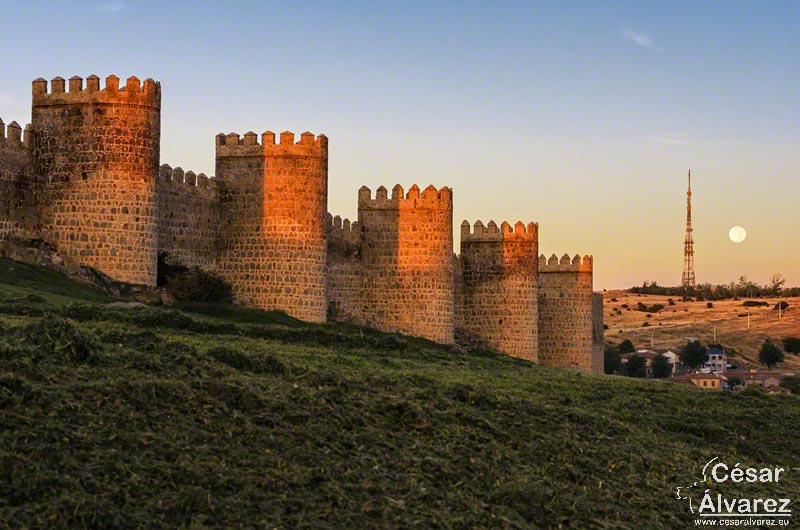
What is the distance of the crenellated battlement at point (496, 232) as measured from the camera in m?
43.8

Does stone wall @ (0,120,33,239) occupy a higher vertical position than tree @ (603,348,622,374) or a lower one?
higher

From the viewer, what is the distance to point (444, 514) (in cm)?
1302

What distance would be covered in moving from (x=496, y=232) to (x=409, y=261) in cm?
571

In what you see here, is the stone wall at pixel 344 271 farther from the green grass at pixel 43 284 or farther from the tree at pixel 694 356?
the tree at pixel 694 356

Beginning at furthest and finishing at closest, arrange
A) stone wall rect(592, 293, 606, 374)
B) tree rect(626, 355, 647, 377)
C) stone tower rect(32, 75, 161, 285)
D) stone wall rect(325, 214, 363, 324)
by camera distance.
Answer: tree rect(626, 355, 647, 377) < stone wall rect(592, 293, 606, 374) < stone wall rect(325, 214, 363, 324) < stone tower rect(32, 75, 161, 285)

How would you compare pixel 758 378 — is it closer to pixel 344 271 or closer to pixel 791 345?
pixel 791 345

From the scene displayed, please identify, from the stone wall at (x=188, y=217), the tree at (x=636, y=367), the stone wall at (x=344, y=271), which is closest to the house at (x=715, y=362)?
the tree at (x=636, y=367)

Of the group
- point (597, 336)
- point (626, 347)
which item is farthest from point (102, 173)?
point (626, 347)

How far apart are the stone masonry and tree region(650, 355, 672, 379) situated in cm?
3534

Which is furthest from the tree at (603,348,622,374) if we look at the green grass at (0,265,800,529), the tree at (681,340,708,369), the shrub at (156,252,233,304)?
the green grass at (0,265,800,529)

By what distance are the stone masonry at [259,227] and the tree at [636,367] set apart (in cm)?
3548

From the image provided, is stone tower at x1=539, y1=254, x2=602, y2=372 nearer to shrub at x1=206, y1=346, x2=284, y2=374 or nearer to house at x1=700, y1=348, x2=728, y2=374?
shrub at x1=206, y1=346, x2=284, y2=374

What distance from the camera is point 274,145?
34406mm

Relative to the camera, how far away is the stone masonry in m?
29.9
